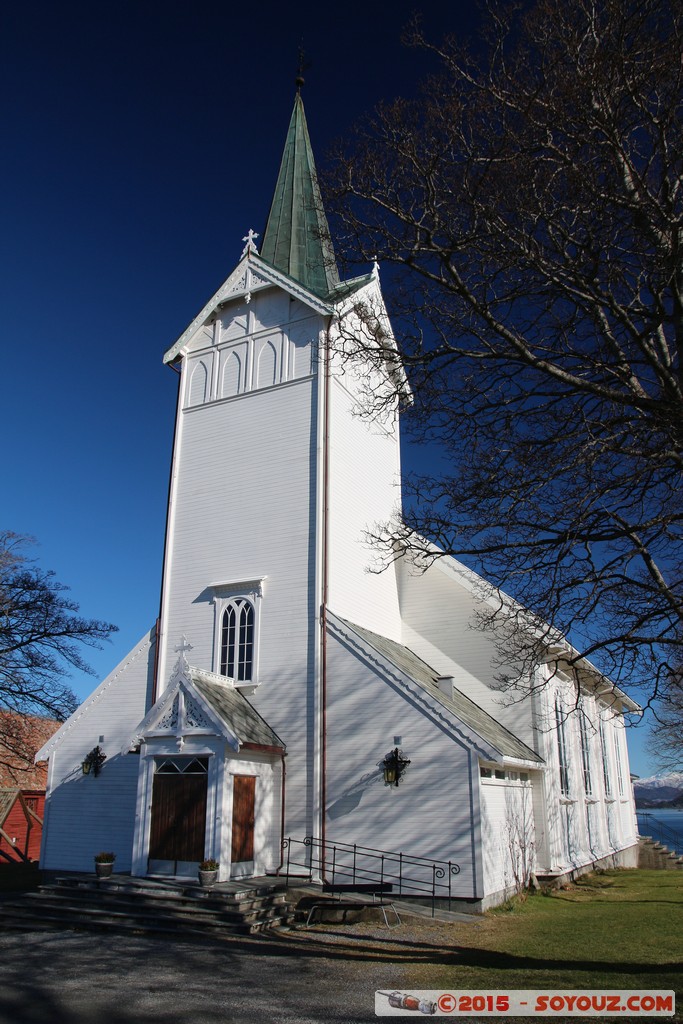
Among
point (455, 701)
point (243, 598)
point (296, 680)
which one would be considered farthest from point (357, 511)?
point (455, 701)

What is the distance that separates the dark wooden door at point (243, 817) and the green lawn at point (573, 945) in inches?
194

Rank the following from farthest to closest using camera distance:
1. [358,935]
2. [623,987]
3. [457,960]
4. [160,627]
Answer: [160,627], [358,935], [457,960], [623,987]

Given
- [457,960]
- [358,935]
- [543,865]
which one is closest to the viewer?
[457,960]

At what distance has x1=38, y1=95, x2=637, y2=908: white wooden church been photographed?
16.7m

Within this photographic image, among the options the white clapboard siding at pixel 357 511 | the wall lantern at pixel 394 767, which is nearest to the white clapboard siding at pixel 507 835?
the wall lantern at pixel 394 767

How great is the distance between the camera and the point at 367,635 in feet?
64.6

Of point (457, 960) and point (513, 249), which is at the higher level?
point (513, 249)

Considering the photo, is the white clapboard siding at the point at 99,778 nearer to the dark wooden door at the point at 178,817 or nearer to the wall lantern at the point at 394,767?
the dark wooden door at the point at 178,817

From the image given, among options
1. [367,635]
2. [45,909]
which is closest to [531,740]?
[367,635]

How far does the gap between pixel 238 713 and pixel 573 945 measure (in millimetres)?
8391

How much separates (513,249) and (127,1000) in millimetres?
9553

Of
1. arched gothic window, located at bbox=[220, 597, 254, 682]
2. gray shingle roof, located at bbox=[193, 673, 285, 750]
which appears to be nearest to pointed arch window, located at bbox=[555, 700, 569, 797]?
gray shingle roof, located at bbox=[193, 673, 285, 750]

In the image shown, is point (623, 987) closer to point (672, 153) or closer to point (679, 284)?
point (679, 284)

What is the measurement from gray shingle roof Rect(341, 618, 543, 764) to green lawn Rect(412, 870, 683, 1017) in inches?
124
